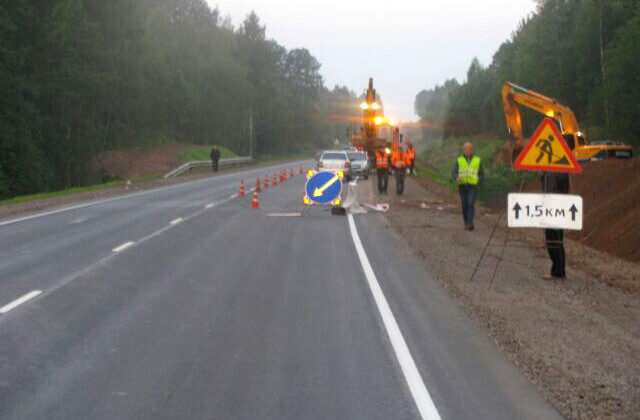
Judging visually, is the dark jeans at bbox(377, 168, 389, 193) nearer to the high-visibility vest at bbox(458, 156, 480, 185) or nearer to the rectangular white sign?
the high-visibility vest at bbox(458, 156, 480, 185)

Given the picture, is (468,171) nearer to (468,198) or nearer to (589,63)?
(468,198)

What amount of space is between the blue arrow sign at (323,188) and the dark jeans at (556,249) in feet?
39.9

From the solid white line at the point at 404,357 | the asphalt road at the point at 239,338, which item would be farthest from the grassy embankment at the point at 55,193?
the solid white line at the point at 404,357

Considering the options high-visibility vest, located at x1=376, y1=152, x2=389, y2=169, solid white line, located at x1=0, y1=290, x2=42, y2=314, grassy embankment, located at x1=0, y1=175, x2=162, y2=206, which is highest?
high-visibility vest, located at x1=376, y1=152, x2=389, y2=169

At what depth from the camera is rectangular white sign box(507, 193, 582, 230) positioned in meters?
13.6

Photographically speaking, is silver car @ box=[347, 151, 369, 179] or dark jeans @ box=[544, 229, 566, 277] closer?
dark jeans @ box=[544, 229, 566, 277]

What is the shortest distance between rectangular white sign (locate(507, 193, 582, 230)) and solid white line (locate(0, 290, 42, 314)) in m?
A: 6.58

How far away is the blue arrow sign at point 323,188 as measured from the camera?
26281 mm

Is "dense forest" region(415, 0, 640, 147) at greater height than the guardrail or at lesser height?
greater

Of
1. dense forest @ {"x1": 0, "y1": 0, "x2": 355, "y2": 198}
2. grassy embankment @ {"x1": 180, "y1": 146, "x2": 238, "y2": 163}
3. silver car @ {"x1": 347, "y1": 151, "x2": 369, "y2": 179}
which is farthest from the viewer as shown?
grassy embankment @ {"x1": 180, "y1": 146, "x2": 238, "y2": 163}

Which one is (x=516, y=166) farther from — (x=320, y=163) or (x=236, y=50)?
(x=236, y=50)

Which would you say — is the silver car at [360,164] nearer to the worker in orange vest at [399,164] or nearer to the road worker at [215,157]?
the worker in orange vest at [399,164]

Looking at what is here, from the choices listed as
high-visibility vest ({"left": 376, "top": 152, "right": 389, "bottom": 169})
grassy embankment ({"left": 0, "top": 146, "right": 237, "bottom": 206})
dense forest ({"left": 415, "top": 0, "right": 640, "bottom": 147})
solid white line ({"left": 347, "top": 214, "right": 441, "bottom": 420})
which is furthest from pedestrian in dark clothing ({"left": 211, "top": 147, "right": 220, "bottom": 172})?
solid white line ({"left": 347, "top": 214, "right": 441, "bottom": 420})

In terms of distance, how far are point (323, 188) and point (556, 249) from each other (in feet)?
40.9
